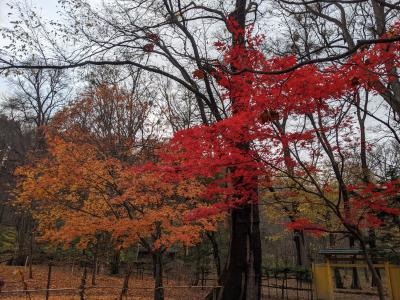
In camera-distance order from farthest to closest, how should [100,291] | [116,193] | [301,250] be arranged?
[301,250]
[100,291]
[116,193]

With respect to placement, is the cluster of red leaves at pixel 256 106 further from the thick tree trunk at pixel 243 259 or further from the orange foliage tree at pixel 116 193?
the orange foliage tree at pixel 116 193

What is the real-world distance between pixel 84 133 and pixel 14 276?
10.0m

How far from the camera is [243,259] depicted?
9.38 metres

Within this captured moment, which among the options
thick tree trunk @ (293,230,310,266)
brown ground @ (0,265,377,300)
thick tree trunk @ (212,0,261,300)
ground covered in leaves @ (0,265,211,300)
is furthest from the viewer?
thick tree trunk @ (293,230,310,266)

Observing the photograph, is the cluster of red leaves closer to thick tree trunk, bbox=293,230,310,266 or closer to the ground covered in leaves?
the ground covered in leaves

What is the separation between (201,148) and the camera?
8.77m

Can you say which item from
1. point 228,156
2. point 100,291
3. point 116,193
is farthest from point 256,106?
point 100,291

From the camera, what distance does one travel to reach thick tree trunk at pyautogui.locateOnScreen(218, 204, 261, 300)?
9148mm

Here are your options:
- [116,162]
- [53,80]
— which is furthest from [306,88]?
[53,80]

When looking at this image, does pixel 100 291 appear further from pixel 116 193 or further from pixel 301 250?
pixel 301 250

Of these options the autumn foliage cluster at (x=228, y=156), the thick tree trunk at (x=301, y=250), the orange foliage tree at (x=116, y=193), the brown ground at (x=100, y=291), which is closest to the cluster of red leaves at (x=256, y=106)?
the autumn foliage cluster at (x=228, y=156)

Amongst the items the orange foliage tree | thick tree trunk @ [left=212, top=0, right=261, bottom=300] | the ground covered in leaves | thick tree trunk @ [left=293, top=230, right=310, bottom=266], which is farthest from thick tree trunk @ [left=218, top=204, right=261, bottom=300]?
thick tree trunk @ [left=293, top=230, right=310, bottom=266]

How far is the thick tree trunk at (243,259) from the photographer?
915 centimetres

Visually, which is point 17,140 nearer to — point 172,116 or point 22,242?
point 22,242
